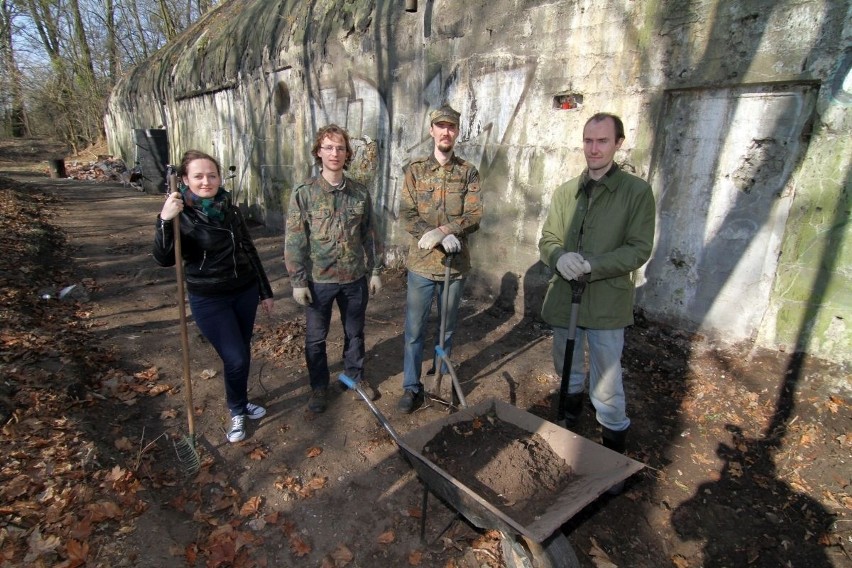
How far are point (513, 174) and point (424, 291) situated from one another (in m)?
2.73

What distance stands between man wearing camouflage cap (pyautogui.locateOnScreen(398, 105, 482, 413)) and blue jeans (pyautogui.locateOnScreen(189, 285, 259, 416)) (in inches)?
49.2

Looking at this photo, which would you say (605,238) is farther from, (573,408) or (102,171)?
(102,171)

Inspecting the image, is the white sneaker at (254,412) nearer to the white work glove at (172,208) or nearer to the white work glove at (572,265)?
the white work glove at (172,208)

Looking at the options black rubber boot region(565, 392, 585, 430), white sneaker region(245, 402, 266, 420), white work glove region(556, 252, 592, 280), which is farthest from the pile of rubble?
white work glove region(556, 252, 592, 280)

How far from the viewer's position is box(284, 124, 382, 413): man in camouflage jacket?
3494 mm

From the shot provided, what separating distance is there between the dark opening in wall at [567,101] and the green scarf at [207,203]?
381 centimetres

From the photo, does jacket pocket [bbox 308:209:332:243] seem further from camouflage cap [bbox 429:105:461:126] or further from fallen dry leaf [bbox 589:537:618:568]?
fallen dry leaf [bbox 589:537:618:568]

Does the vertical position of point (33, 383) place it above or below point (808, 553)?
above

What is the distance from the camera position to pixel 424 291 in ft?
12.2

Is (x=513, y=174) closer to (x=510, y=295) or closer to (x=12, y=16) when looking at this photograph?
(x=510, y=295)

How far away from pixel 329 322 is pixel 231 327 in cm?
81

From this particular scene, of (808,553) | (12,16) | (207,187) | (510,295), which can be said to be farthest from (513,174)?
(12,16)

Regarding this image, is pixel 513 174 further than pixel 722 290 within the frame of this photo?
Yes

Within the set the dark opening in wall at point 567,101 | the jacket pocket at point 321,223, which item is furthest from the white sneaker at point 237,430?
the dark opening in wall at point 567,101
